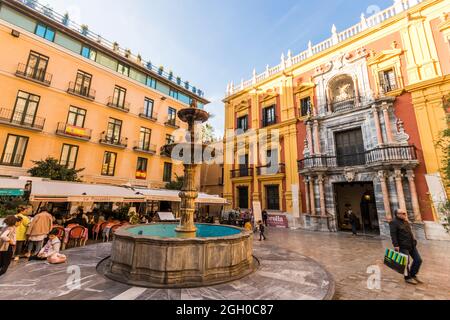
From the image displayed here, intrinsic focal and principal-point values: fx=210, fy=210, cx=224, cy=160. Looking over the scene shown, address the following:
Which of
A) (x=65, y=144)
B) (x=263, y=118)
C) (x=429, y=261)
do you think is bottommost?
(x=429, y=261)

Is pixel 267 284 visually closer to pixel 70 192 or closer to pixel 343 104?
pixel 70 192

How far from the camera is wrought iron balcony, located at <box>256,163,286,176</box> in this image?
16672 mm

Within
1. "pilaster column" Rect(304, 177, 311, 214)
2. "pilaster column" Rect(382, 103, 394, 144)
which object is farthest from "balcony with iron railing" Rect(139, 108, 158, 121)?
"pilaster column" Rect(382, 103, 394, 144)

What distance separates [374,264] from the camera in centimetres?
613

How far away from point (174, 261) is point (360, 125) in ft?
47.0

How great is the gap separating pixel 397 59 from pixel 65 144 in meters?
22.1

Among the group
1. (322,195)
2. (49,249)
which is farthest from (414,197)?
(49,249)

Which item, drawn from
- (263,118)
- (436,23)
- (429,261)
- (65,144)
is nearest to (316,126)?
(263,118)

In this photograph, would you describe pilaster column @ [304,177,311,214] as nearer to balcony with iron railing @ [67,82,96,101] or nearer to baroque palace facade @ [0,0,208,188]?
baroque palace facade @ [0,0,208,188]

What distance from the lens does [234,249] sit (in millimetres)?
4863

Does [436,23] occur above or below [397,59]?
above

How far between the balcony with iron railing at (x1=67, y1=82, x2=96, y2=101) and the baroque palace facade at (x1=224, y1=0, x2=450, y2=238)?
12945mm
